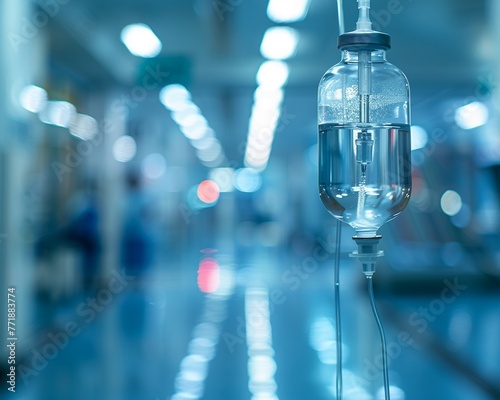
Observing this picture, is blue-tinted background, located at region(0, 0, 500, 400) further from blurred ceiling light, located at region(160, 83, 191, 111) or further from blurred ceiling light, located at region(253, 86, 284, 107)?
blurred ceiling light, located at region(160, 83, 191, 111)

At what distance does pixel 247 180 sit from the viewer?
30672 mm

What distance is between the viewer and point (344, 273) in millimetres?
9289

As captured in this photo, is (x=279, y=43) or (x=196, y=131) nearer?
(x=279, y=43)

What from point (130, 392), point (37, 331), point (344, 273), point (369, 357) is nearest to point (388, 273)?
point (344, 273)

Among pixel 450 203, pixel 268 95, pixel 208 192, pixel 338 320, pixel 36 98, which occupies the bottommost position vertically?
pixel 338 320

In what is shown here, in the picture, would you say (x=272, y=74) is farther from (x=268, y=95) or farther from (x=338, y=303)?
(x=338, y=303)

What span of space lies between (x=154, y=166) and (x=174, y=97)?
616 centimetres

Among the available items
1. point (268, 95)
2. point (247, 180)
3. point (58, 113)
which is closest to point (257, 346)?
point (58, 113)

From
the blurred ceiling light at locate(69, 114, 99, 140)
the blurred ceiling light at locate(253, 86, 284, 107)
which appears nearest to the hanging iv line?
the blurred ceiling light at locate(69, 114, 99, 140)

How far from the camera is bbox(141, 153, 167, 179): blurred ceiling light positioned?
14.4 metres

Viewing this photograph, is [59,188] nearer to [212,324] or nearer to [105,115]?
[105,115]

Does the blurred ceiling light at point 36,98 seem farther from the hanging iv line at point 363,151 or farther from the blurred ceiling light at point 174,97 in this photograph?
the hanging iv line at point 363,151

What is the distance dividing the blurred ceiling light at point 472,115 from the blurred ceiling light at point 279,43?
327cm

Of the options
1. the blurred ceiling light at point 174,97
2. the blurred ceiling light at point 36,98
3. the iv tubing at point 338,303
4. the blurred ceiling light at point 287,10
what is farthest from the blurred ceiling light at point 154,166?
the iv tubing at point 338,303
